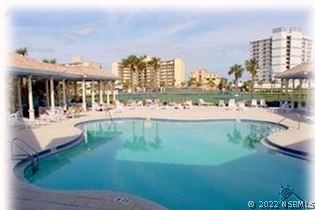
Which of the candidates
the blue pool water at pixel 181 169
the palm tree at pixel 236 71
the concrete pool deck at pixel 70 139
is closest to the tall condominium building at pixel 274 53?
the palm tree at pixel 236 71

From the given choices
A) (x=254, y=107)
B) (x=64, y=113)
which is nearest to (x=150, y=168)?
(x=64, y=113)

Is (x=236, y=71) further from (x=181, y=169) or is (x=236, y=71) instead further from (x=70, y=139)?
(x=181, y=169)

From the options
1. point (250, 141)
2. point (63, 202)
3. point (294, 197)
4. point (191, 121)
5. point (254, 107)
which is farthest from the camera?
point (254, 107)

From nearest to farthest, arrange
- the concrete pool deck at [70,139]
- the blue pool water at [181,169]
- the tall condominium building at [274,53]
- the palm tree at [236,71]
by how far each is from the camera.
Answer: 1. the concrete pool deck at [70,139]
2. the blue pool water at [181,169]
3. the palm tree at [236,71]
4. the tall condominium building at [274,53]

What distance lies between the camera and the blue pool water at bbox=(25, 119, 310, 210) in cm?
623

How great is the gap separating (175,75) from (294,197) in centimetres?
8291

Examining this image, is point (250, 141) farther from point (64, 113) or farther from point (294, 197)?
point (64, 113)

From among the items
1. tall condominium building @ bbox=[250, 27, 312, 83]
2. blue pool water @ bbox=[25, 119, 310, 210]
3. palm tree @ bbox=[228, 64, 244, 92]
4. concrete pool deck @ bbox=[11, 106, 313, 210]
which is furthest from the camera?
tall condominium building @ bbox=[250, 27, 312, 83]

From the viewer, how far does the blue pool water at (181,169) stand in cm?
623

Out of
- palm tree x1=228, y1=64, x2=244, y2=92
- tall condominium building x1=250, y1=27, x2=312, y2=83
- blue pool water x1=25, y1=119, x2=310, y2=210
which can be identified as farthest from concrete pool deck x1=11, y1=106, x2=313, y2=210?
tall condominium building x1=250, y1=27, x2=312, y2=83

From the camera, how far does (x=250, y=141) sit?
11.4 meters

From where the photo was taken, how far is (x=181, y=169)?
7.92 meters

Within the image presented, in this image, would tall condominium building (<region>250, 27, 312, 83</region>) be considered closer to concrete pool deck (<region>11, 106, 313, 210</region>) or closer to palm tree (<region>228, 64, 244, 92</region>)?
palm tree (<region>228, 64, 244, 92</region>)

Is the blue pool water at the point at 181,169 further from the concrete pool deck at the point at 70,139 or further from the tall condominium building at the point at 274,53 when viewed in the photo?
the tall condominium building at the point at 274,53
